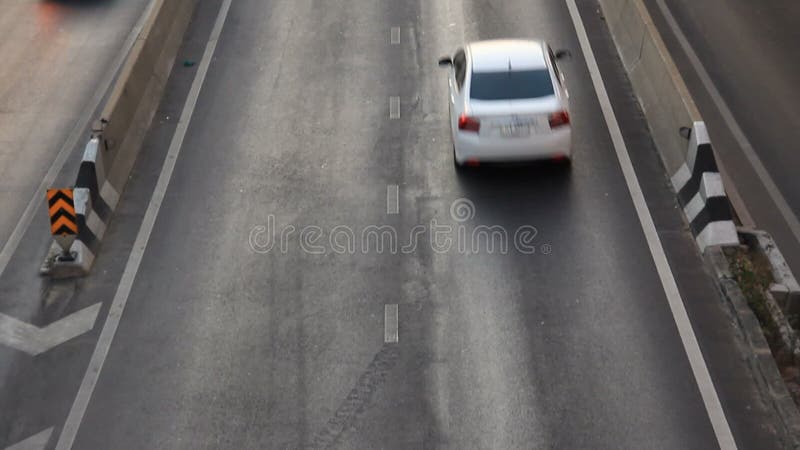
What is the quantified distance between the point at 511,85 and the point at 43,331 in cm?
717

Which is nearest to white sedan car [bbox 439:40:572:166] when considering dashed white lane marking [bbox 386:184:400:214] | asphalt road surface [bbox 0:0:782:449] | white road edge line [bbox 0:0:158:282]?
asphalt road surface [bbox 0:0:782:449]

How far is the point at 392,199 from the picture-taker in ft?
50.5

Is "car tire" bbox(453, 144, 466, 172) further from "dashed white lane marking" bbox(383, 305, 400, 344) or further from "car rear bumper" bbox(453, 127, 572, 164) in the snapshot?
"dashed white lane marking" bbox(383, 305, 400, 344)

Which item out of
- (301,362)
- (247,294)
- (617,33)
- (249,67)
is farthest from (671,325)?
(249,67)

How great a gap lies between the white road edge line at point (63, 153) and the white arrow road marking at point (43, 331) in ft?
4.71

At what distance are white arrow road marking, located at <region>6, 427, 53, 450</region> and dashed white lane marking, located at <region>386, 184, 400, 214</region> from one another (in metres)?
5.55

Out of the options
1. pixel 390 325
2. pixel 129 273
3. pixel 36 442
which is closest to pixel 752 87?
pixel 390 325

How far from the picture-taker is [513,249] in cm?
1420

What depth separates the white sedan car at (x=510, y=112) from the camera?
15.0 m

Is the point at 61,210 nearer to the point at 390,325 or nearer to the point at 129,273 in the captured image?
the point at 129,273

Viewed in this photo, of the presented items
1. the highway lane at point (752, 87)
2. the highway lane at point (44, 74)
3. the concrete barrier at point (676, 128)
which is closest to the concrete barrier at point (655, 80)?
the concrete barrier at point (676, 128)

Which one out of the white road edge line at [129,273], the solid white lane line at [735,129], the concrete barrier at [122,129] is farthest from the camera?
the solid white lane line at [735,129]

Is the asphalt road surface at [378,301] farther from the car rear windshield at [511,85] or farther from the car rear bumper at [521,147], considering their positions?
the car rear windshield at [511,85]

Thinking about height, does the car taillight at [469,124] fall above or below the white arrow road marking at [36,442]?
above
